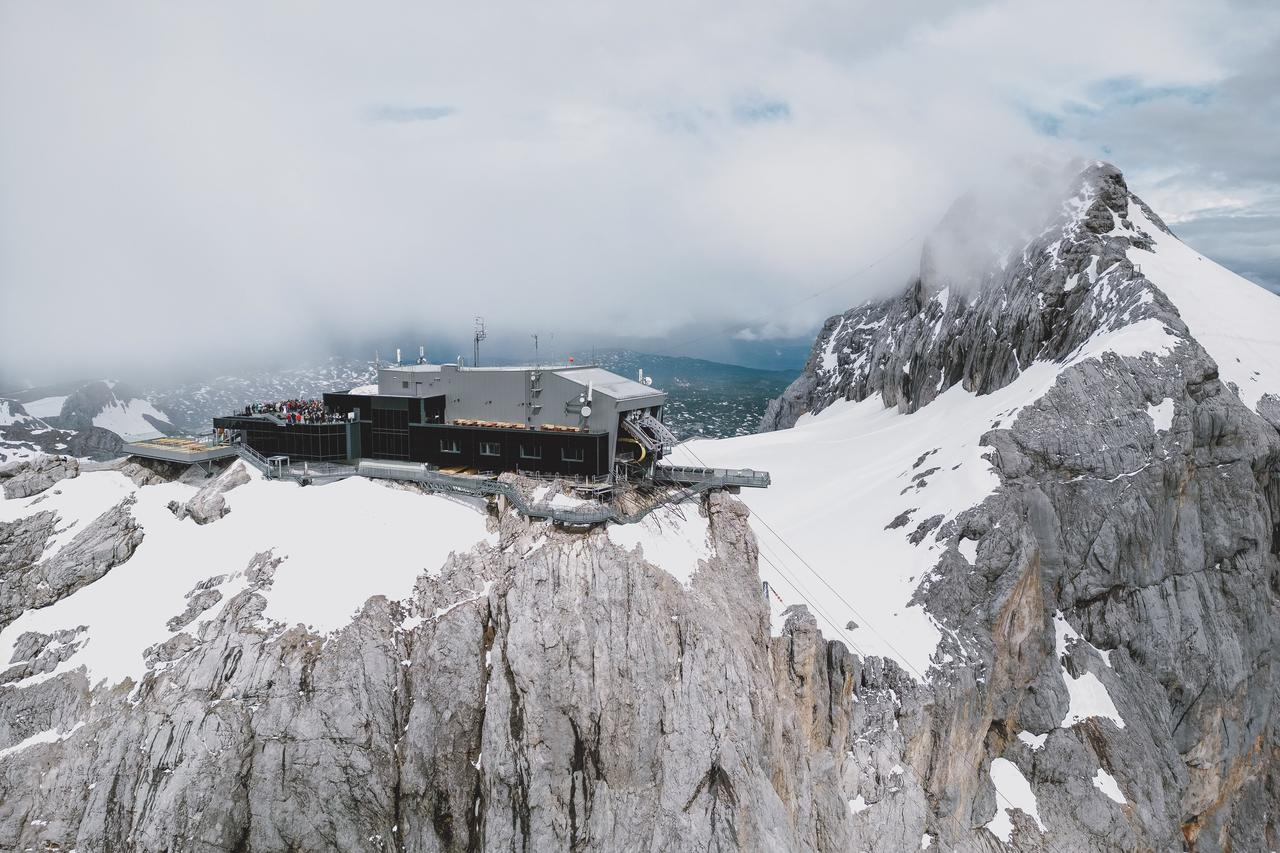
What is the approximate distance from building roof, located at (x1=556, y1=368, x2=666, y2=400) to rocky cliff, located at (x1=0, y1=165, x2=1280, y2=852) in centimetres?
765

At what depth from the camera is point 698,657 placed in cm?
3172

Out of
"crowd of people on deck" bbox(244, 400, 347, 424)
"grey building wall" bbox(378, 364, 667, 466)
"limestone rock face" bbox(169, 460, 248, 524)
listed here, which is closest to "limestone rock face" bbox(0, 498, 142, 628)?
"limestone rock face" bbox(169, 460, 248, 524)

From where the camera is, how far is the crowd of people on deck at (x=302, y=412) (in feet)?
146

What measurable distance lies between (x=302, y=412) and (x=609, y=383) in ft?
65.4

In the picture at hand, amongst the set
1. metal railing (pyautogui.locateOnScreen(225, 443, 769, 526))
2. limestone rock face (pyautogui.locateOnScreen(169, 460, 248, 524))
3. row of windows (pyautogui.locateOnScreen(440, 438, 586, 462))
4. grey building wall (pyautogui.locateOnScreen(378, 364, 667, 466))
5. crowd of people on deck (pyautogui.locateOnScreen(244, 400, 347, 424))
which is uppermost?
grey building wall (pyautogui.locateOnScreen(378, 364, 667, 466))

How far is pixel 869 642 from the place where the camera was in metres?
47.5

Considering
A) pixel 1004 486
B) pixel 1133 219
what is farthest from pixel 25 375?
pixel 1133 219

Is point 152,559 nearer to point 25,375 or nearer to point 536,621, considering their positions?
point 536,621

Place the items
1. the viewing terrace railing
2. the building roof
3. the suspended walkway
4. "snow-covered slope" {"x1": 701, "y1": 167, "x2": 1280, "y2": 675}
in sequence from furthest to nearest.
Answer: "snow-covered slope" {"x1": 701, "y1": 167, "x2": 1280, "y2": 675} → the building roof → the suspended walkway → the viewing terrace railing

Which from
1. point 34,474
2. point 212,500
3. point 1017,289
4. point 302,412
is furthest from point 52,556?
point 1017,289

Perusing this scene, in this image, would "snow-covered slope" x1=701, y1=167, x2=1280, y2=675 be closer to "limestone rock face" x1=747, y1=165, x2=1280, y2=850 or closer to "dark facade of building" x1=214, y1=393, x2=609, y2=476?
"limestone rock face" x1=747, y1=165, x2=1280, y2=850

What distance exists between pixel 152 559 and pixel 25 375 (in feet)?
695

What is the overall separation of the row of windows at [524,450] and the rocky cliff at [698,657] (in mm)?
4668

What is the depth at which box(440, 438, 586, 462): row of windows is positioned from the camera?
3991 cm
